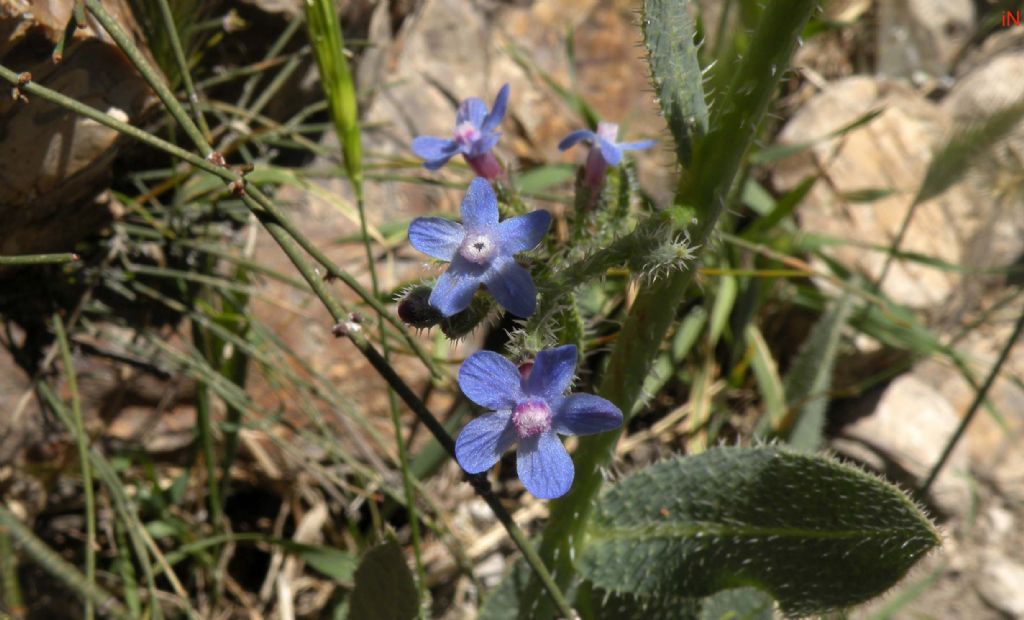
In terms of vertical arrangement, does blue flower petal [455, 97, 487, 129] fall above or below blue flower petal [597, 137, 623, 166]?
below

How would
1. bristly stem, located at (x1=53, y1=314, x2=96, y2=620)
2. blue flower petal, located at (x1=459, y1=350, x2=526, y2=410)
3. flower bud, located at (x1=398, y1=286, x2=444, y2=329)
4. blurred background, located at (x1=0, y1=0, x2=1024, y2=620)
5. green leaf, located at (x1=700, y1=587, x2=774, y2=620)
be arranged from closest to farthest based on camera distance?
blue flower petal, located at (x1=459, y1=350, x2=526, y2=410) → flower bud, located at (x1=398, y1=286, x2=444, y2=329) → bristly stem, located at (x1=53, y1=314, x2=96, y2=620) → green leaf, located at (x1=700, y1=587, x2=774, y2=620) → blurred background, located at (x1=0, y1=0, x2=1024, y2=620)

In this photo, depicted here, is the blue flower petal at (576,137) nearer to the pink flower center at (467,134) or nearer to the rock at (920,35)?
the pink flower center at (467,134)

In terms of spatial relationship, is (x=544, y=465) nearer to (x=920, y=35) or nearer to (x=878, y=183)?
(x=878, y=183)

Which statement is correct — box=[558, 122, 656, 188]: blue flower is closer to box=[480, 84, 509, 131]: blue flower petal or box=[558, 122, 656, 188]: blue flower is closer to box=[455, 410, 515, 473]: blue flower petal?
box=[480, 84, 509, 131]: blue flower petal

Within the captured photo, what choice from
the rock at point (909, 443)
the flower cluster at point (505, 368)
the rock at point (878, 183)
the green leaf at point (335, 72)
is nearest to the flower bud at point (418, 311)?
the flower cluster at point (505, 368)

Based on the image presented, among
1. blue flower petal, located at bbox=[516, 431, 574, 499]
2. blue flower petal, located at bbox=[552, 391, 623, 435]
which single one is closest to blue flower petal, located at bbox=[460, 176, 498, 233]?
blue flower petal, located at bbox=[552, 391, 623, 435]
